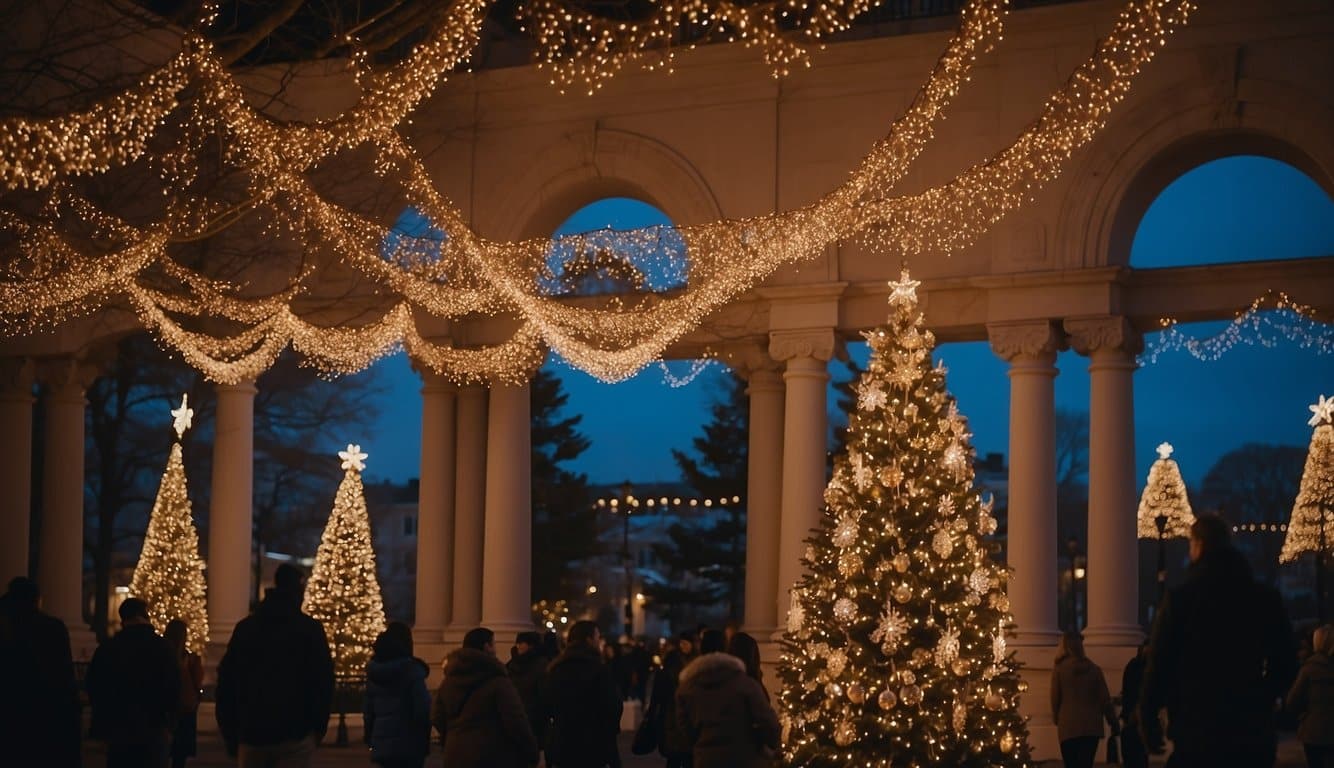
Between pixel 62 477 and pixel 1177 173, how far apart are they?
17455 mm

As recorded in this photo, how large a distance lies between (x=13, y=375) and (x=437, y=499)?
23.9ft

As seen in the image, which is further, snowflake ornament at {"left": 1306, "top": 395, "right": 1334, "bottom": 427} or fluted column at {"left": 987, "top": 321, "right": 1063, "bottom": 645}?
snowflake ornament at {"left": 1306, "top": 395, "right": 1334, "bottom": 427}

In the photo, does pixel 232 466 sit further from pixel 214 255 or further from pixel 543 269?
pixel 543 269

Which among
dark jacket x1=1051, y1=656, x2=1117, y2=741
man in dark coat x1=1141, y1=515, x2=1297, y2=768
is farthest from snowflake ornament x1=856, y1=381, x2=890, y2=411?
man in dark coat x1=1141, y1=515, x2=1297, y2=768

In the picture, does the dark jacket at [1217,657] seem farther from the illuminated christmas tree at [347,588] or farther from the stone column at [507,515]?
the illuminated christmas tree at [347,588]

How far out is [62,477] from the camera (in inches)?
1204

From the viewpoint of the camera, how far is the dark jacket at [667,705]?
51.7 feet

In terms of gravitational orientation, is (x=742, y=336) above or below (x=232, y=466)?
above

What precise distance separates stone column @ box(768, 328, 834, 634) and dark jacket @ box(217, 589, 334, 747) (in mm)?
14987

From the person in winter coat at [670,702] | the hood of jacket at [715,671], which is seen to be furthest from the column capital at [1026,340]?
the hood of jacket at [715,671]

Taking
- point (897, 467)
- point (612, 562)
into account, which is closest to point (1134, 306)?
point (897, 467)

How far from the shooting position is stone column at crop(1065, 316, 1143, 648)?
80.8 ft

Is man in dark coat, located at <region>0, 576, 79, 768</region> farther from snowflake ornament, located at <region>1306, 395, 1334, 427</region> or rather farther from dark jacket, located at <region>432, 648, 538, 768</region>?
snowflake ornament, located at <region>1306, 395, 1334, 427</region>

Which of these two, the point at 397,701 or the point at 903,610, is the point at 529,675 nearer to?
the point at 903,610
